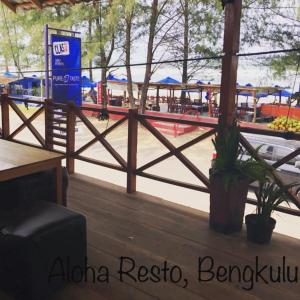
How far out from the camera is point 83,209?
316cm

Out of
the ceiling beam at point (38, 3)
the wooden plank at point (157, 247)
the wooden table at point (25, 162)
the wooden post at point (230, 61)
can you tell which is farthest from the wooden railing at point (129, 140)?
the ceiling beam at point (38, 3)

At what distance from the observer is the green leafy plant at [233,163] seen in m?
2.64

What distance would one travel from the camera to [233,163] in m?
2.70

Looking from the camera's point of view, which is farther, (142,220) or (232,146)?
(142,220)

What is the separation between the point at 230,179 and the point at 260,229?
0.43 meters

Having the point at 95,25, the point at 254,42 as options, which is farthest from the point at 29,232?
the point at 95,25

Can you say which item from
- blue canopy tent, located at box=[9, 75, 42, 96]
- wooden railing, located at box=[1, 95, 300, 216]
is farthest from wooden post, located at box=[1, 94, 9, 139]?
blue canopy tent, located at box=[9, 75, 42, 96]

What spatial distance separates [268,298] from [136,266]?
0.80 metres

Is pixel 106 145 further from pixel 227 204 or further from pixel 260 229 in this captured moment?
pixel 260 229

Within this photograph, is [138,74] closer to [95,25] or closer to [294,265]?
[95,25]

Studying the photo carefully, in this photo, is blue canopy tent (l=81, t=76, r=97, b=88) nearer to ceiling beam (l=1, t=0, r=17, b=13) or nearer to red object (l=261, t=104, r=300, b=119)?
red object (l=261, t=104, r=300, b=119)

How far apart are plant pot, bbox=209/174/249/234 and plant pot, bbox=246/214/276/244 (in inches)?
5.6

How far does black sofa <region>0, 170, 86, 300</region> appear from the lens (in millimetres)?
1747

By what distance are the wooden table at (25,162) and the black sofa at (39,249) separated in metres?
0.23
